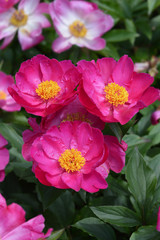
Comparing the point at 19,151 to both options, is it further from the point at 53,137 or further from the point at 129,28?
the point at 129,28

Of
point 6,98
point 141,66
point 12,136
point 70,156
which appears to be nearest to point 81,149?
point 70,156

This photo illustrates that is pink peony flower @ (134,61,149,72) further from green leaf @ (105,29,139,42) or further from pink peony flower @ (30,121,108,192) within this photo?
pink peony flower @ (30,121,108,192)

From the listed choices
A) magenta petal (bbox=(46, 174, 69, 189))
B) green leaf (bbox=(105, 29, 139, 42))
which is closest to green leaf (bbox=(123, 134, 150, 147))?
magenta petal (bbox=(46, 174, 69, 189))

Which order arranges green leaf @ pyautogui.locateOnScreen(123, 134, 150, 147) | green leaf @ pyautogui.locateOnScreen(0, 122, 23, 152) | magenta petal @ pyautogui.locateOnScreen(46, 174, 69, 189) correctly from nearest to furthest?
magenta petal @ pyautogui.locateOnScreen(46, 174, 69, 189)
green leaf @ pyautogui.locateOnScreen(123, 134, 150, 147)
green leaf @ pyautogui.locateOnScreen(0, 122, 23, 152)

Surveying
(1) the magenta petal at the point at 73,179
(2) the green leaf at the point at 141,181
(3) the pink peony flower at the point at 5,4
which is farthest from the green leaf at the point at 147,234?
(3) the pink peony flower at the point at 5,4

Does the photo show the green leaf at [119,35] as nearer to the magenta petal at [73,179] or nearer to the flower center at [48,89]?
the flower center at [48,89]
